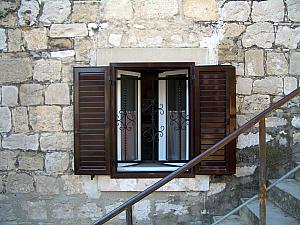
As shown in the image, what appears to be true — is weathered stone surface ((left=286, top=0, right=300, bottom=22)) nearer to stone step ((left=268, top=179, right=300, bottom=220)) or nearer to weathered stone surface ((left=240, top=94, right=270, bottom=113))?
weathered stone surface ((left=240, top=94, right=270, bottom=113))

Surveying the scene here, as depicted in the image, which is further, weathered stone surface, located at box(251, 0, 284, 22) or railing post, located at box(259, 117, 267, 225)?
weathered stone surface, located at box(251, 0, 284, 22)

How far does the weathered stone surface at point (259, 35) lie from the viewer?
389 centimetres

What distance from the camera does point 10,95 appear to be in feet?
12.9

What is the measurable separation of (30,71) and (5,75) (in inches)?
10.8

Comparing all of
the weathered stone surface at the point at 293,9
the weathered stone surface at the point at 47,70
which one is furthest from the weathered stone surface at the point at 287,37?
the weathered stone surface at the point at 47,70

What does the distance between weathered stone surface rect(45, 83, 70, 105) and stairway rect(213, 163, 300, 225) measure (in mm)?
2062

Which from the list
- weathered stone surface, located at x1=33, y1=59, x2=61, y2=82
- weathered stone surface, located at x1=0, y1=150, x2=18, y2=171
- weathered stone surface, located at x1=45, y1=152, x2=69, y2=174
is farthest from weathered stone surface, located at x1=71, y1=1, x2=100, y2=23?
weathered stone surface, located at x1=0, y1=150, x2=18, y2=171

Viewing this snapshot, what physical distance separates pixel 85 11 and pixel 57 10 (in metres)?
0.30

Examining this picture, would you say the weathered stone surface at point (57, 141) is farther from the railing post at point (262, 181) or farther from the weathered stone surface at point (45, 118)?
the railing post at point (262, 181)

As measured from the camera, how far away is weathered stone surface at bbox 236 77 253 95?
154 inches

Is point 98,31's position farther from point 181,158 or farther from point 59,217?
point 59,217

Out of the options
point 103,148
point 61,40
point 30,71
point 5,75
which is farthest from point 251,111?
point 5,75

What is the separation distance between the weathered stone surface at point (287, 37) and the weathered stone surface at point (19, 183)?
305cm

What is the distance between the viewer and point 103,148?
3.81 metres
